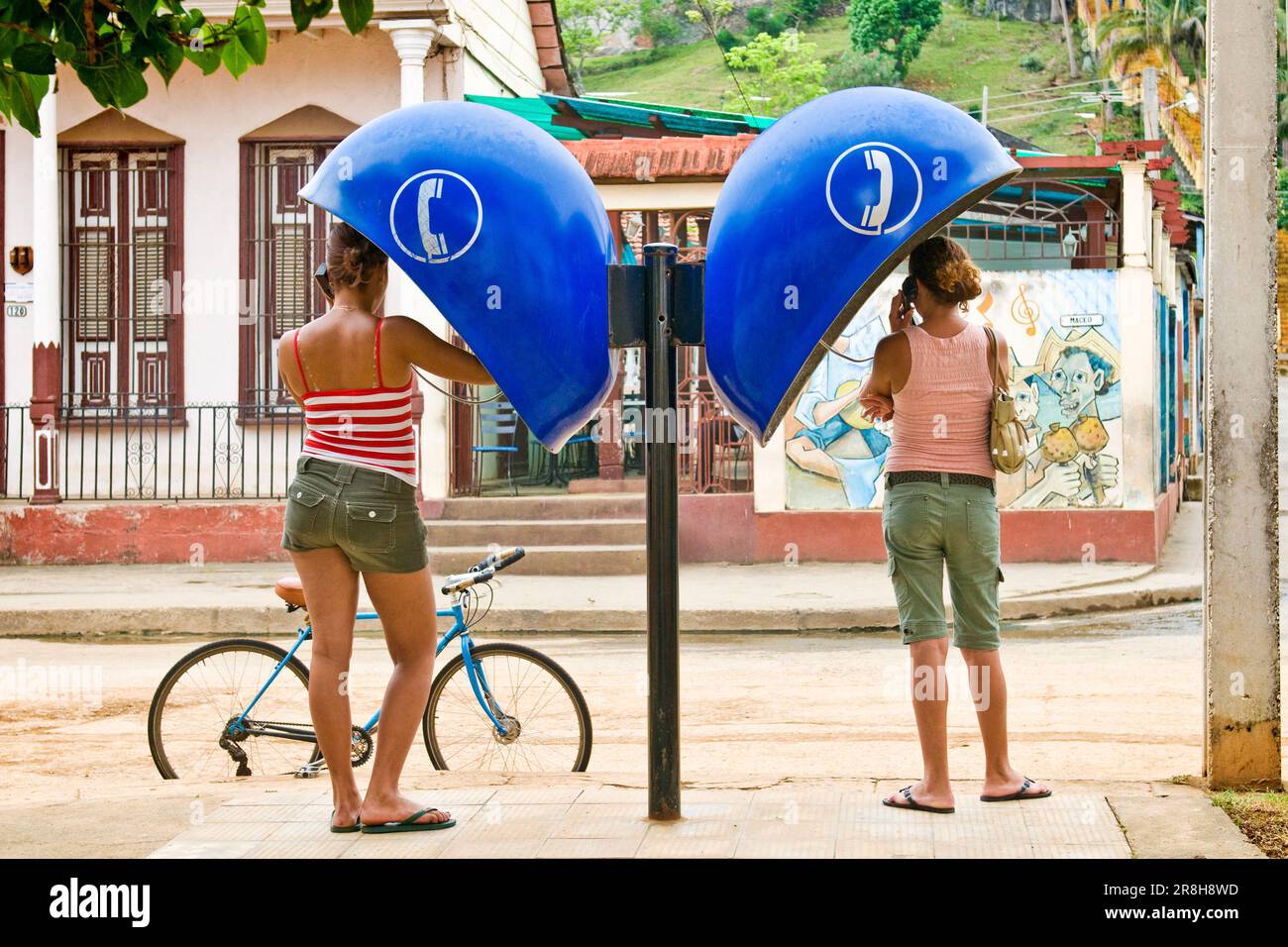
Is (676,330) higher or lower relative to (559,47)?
lower

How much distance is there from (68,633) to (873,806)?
307 inches

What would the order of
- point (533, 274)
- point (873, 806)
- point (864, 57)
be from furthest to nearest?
point (864, 57) < point (873, 806) < point (533, 274)

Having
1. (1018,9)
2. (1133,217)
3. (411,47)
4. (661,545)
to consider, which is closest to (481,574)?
(661,545)

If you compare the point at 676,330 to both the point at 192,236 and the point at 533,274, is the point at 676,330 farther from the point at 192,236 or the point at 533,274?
the point at 192,236

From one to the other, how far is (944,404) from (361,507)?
1814 millimetres

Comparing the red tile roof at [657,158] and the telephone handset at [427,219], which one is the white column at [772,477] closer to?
the red tile roof at [657,158]

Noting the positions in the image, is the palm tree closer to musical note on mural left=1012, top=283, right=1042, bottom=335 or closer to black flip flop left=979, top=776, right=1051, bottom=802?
musical note on mural left=1012, top=283, right=1042, bottom=335

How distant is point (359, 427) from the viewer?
177 inches

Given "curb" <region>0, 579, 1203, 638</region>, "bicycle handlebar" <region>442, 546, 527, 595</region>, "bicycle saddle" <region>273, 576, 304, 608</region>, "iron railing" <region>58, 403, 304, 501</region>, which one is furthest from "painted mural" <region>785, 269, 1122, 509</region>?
"bicycle saddle" <region>273, 576, 304, 608</region>

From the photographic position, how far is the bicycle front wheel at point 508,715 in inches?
235

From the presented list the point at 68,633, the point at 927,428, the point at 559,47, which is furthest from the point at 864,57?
the point at 927,428

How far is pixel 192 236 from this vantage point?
1501cm

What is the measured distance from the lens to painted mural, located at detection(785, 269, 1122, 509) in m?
13.1

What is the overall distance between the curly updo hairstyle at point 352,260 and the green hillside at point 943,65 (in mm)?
69712
